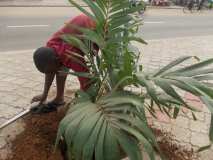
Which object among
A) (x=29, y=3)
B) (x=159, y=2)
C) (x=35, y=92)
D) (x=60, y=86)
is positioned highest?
(x=60, y=86)

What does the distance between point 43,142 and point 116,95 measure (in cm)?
138

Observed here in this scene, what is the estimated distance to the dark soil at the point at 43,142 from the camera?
2.90m

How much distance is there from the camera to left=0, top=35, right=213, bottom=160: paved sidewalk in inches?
144

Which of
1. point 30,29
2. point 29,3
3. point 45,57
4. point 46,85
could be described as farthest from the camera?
point 29,3

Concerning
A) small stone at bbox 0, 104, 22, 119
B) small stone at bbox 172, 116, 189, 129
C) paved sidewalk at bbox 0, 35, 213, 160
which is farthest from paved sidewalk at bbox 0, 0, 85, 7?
small stone at bbox 172, 116, 189, 129

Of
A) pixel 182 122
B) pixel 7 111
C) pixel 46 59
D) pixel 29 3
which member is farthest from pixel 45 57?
pixel 29 3

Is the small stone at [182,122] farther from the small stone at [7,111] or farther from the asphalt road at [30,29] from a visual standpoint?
the asphalt road at [30,29]

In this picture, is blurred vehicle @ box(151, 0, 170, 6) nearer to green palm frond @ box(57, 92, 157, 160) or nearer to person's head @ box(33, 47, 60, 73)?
person's head @ box(33, 47, 60, 73)

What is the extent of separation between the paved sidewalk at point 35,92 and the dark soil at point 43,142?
0.17 meters

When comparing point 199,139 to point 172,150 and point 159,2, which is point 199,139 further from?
point 159,2

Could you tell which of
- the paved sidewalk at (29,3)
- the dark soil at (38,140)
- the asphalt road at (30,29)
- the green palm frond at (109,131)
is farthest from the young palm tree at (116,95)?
the paved sidewalk at (29,3)

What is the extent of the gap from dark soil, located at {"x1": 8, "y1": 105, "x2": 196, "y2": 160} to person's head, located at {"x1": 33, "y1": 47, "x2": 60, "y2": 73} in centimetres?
62

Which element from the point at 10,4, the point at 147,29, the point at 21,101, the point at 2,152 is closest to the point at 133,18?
the point at 2,152

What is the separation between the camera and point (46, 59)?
3012 millimetres
